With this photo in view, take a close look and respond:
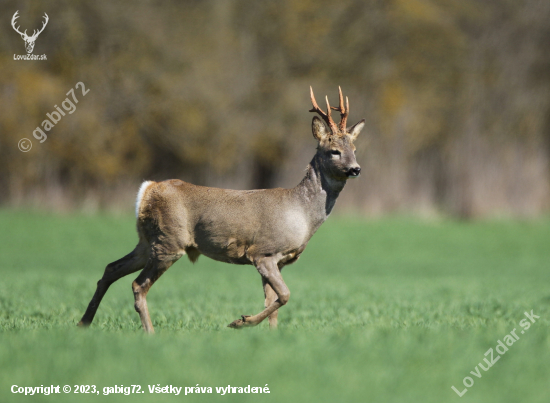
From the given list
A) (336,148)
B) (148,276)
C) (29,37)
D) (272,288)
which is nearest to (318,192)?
(336,148)

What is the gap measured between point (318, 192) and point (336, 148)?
482 millimetres

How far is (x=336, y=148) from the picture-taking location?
7.03 metres

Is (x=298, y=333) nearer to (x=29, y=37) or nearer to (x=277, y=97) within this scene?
(x=29, y=37)

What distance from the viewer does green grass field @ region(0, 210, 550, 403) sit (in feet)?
14.6

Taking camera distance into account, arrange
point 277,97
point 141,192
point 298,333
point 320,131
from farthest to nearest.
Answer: point 277,97, point 141,192, point 320,131, point 298,333

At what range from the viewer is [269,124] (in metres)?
30.5

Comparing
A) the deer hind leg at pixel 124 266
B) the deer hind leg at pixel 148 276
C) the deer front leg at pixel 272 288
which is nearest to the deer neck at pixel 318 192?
the deer front leg at pixel 272 288

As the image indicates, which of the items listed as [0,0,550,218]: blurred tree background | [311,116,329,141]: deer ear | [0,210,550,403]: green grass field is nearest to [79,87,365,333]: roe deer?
[311,116,329,141]: deer ear

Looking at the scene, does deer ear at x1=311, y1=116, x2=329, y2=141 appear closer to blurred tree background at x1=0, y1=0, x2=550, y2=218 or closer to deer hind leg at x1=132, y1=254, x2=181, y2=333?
deer hind leg at x1=132, y1=254, x2=181, y2=333

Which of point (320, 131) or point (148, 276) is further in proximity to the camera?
point (320, 131)

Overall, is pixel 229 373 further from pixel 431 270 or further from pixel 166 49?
pixel 166 49

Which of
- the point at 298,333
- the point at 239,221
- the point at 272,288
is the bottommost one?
the point at 298,333

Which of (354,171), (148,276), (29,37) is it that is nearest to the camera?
(354,171)

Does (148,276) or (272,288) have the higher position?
(148,276)
